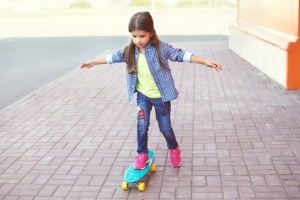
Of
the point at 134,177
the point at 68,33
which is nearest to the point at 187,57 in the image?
the point at 134,177

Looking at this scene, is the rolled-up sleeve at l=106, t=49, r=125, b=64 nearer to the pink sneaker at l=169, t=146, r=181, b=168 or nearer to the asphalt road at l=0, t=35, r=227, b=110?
the pink sneaker at l=169, t=146, r=181, b=168

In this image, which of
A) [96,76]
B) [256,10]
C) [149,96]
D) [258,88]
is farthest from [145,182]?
[256,10]

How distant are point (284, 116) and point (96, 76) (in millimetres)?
4989

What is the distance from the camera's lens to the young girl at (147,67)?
4.02 meters

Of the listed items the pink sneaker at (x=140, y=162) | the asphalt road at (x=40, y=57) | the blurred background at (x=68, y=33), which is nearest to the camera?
the pink sneaker at (x=140, y=162)

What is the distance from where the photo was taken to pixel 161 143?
540 cm

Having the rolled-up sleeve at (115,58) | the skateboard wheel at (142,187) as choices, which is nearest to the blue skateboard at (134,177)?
the skateboard wheel at (142,187)

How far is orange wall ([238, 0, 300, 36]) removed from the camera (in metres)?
7.82

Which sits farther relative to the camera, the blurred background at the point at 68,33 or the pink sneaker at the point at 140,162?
the blurred background at the point at 68,33

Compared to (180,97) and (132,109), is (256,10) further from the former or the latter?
(132,109)

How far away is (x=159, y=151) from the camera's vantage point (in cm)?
513

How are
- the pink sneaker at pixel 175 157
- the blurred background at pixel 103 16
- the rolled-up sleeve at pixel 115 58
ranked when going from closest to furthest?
the rolled-up sleeve at pixel 115 58 → the pink sneaker at pixel 175 157 → the blurred background at pixel 103 16

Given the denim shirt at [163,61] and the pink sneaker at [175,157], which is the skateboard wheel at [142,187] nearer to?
the pink sneaker at [175,157]

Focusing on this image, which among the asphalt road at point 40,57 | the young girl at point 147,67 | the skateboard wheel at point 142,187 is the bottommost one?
the asphalt road at point 40,57
